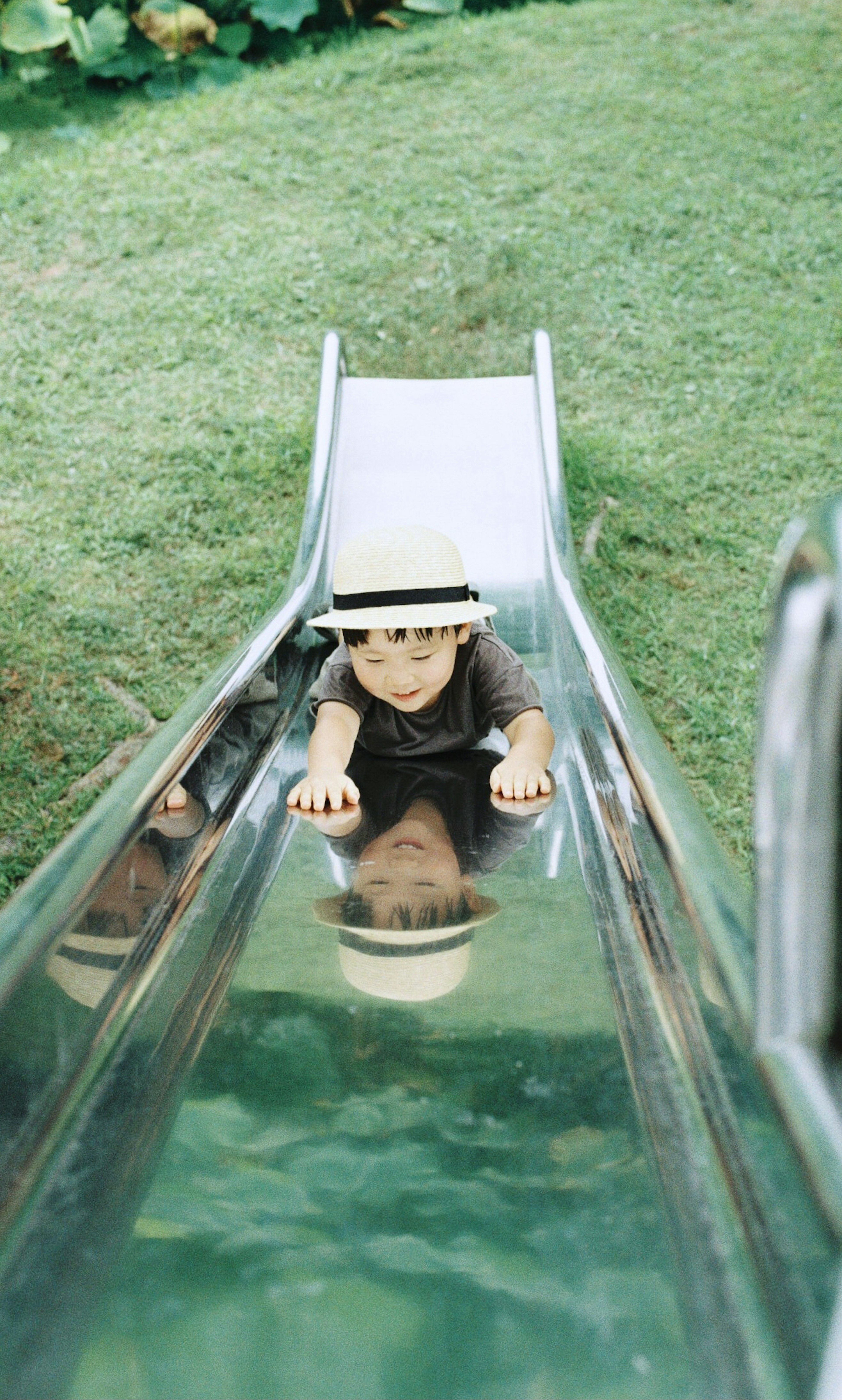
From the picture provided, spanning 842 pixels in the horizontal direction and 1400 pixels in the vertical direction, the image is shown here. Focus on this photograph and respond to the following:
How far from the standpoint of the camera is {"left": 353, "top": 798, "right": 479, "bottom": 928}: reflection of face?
2018mm

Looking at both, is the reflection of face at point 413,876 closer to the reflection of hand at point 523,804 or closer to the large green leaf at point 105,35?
the reflection of hand at point 523,804

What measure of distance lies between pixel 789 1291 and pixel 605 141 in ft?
27.7

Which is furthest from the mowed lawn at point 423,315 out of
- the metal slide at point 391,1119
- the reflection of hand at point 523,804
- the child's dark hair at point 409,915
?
the child's dark hair at point 409,915

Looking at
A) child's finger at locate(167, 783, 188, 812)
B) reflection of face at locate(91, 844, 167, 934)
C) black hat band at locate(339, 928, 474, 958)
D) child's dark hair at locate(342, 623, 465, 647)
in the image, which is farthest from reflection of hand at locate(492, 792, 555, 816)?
reflection of face at locate(91, 844, 167, 934)

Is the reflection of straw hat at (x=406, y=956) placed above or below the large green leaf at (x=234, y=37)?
below

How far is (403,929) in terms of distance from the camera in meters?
1.95

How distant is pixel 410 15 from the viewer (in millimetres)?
9984

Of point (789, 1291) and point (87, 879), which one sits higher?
point (87, 879)

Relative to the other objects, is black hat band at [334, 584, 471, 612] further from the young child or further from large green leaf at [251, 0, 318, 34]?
large green leaf at [251, 0, 318, 34]

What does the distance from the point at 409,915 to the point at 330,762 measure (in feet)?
2.34

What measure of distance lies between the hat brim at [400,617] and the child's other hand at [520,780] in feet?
1.20

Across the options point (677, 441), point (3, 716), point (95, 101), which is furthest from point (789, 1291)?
point (95, 101)

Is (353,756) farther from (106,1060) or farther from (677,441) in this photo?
(677,441)

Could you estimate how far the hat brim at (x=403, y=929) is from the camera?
6.23 ft
